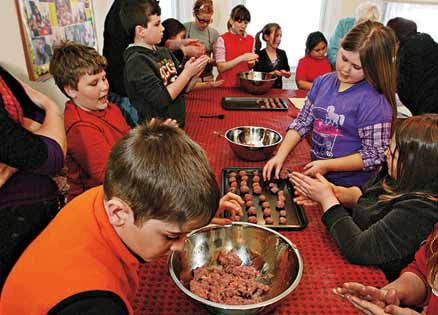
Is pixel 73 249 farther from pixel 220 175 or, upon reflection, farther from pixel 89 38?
pixel 89 38

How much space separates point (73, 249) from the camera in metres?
0.61

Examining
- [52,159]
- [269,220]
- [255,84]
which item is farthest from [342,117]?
[255,84]

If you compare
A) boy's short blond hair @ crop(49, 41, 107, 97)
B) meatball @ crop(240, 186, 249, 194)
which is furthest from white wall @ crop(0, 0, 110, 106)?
meatball @ crop(240, 186, 249, 194)

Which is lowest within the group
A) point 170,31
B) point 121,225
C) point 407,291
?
point 407,291

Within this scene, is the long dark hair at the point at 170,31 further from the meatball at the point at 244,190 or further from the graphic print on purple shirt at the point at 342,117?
the meatball at the point at 244,190

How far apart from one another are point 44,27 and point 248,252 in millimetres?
1778

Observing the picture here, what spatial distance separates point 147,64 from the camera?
5.32 feet

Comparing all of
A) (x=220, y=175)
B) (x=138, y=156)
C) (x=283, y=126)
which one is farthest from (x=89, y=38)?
(x=138, y=156)

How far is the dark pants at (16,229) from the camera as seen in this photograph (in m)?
0.66

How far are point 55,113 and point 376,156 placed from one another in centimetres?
107

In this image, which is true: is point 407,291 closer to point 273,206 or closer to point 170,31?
point 273,206

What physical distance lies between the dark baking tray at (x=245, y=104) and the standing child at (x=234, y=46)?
513 millimetres

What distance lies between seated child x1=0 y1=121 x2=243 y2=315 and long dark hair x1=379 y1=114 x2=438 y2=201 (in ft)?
1.84

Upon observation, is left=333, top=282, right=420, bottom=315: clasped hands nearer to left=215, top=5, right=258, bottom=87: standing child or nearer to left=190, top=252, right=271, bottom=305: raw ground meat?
left=190, top=252, right=271, bottom=305: raw ground meat
